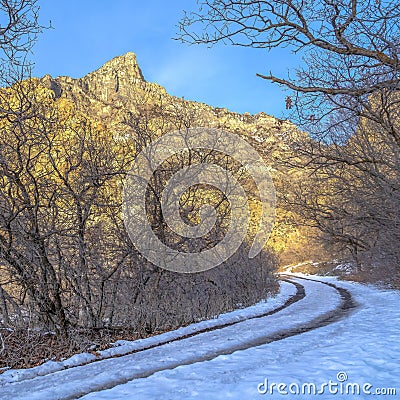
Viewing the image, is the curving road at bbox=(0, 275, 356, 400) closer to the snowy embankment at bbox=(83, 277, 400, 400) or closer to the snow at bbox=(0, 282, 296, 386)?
the snow at bbox=(0, 282, 296, 386)

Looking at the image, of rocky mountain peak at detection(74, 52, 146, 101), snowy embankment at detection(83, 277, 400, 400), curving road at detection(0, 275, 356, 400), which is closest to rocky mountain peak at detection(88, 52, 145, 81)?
rocky mountain peak at detection(74, 52, 146, 101)

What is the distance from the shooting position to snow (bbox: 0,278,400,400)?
16.0ft

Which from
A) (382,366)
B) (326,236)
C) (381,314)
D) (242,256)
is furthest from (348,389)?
(326,236)

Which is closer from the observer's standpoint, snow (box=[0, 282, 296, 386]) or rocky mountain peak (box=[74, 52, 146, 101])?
snow (box=[0, 282, 296, 386])

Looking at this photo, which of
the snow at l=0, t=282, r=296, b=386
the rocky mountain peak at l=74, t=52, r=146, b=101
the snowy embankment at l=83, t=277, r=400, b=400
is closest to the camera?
the snowy embankment at l=83, t=277, r=400, b=400

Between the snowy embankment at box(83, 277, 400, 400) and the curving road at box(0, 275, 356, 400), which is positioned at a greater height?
the snowy embankment at box(83, 277, 400, 400)

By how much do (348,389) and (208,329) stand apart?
7372 millimetres

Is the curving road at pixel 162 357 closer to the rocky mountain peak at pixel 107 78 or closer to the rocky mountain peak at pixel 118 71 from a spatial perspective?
the rocky mountain peak at pixel 107 78

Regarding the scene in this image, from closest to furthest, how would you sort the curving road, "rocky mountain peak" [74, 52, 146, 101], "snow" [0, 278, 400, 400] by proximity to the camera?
"snow" [0, 278, 400, 400]
the curving road
"rocky mountain peak" [74, 52, 146, 101]

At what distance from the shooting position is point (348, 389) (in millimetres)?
4547

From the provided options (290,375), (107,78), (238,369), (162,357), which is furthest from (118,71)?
(290,375)

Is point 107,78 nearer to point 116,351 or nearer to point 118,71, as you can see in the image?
point 118,71

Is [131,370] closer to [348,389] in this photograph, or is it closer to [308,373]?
[308,373]

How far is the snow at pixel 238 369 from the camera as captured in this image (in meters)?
4.88
